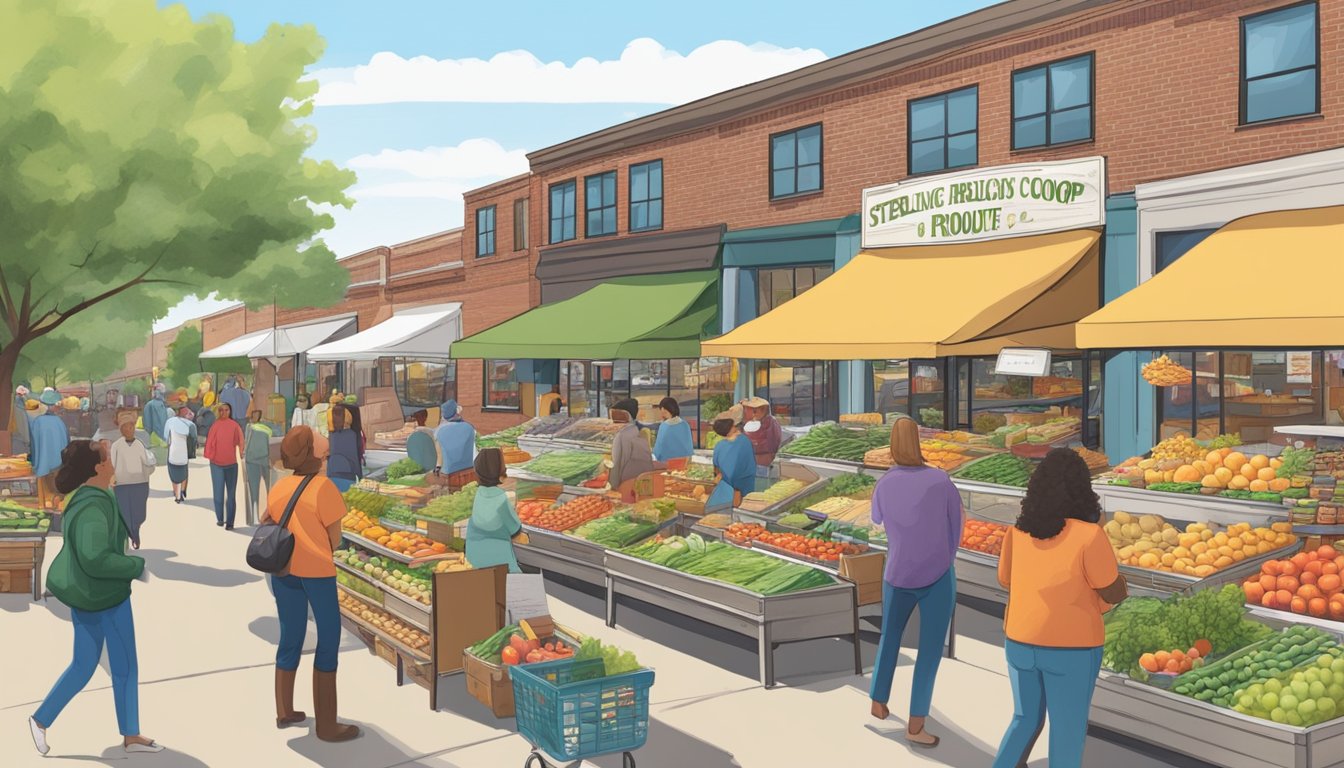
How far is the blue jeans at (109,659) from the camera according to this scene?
6820mm

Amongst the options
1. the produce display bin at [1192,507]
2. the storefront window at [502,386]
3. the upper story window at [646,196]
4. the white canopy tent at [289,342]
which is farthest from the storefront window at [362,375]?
the produce display bin at [1192,507]

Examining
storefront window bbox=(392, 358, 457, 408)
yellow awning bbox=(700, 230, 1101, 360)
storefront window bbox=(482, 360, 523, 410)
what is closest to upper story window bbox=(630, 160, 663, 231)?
storefront window bbox=(482, 360, 523, 410)

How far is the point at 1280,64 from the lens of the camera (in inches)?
557

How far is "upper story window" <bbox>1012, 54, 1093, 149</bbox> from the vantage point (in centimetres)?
1639

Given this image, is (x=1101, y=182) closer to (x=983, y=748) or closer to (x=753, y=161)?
(x=753, y=161)

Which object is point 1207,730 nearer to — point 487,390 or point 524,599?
point 524,599

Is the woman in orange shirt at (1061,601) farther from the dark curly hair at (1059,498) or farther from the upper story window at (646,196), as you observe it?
A: the upper story window at (646,196)

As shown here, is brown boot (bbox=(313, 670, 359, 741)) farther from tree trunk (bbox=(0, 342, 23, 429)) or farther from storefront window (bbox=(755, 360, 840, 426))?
tree trunk (bbox=(0, 342, 23, 429))

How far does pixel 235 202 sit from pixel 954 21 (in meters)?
15.7

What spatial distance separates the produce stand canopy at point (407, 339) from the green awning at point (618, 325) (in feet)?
15.7

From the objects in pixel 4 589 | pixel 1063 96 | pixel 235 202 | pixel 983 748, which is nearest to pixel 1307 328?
pixel 983 748

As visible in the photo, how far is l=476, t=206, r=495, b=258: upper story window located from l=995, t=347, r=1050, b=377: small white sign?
20140 millimetres

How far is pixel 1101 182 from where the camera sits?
15.9 meters

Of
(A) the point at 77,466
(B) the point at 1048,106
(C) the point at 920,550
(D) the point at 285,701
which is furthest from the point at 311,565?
(B) the point at 1048,106
